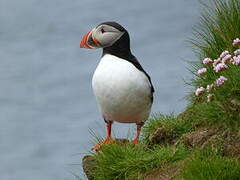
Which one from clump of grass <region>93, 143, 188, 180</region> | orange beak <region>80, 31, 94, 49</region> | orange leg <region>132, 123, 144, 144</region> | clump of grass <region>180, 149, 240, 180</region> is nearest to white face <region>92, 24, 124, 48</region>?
orange beak <region>80, 31, 94, 49</region>

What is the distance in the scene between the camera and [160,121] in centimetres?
1142

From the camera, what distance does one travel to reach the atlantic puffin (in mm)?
10242

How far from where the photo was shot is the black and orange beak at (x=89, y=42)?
35.1ft

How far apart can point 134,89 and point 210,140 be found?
131cm

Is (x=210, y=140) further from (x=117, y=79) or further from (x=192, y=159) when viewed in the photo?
(x=117, y=79)

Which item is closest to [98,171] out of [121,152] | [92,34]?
[121,152]

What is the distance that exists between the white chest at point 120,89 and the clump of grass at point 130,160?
19.7 inches

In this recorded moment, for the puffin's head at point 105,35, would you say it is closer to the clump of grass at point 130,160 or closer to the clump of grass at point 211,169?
the clump of grass at point 130,160

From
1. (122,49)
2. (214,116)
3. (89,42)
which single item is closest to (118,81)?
(122,49)

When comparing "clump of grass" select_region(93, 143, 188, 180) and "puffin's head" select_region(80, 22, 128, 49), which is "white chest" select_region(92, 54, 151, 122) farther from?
"clump of grass" select_region(93, 143, 188, 180)

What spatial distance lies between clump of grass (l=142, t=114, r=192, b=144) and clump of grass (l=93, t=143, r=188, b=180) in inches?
23.4

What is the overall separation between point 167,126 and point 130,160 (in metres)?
1.28

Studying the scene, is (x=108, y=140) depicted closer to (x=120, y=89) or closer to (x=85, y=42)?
(x=120, y=89)

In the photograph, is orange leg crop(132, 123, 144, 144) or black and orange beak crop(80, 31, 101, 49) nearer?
black and orange beak crop(80, 31, 101, 49)
